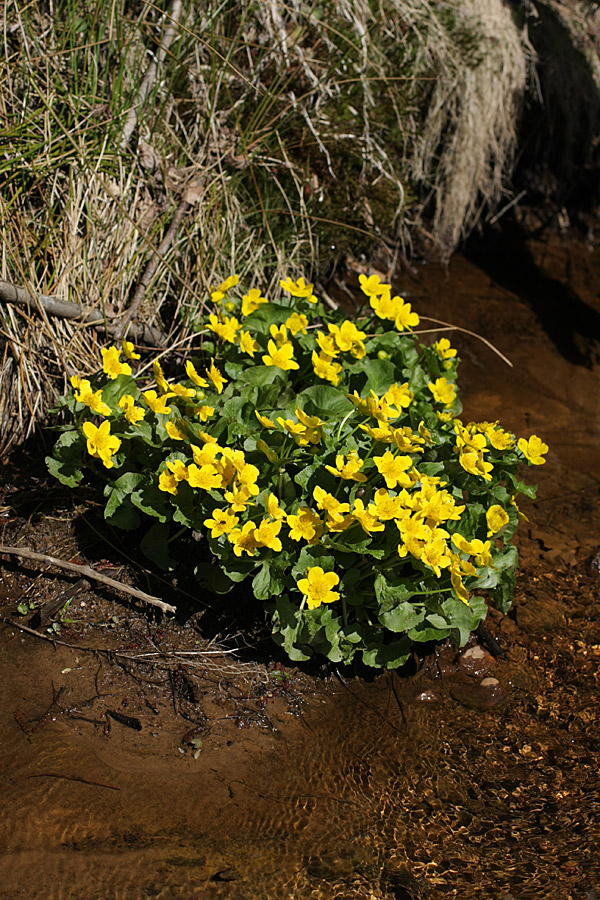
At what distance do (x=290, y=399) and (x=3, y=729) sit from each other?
1.37 meters

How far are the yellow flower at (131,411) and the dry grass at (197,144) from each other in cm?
68

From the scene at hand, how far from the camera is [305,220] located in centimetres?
396

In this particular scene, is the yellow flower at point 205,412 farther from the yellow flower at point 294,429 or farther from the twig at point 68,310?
the twig at point 68,310

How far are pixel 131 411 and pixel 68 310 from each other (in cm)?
86

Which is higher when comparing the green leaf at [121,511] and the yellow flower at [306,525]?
the yellow flower at [306,525]

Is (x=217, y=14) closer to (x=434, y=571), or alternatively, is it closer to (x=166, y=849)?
(x=434, y=571)

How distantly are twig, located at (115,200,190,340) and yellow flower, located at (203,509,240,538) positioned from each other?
1251mm

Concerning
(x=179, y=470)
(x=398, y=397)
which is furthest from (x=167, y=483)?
(x=398, y=397)

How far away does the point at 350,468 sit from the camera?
7.42ft

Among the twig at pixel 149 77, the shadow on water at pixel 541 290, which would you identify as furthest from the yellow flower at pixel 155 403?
the shadow on water at pixel 541 290

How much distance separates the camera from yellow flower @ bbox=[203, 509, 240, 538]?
2.16 meters

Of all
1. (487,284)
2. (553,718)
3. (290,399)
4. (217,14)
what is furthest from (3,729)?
(487,284)

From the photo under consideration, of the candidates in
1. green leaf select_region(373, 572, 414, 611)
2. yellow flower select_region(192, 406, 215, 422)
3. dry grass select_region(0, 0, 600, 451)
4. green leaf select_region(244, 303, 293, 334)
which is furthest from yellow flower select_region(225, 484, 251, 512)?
dry grass select_region(0, 0, 600, 451)

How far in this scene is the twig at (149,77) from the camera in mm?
3352
